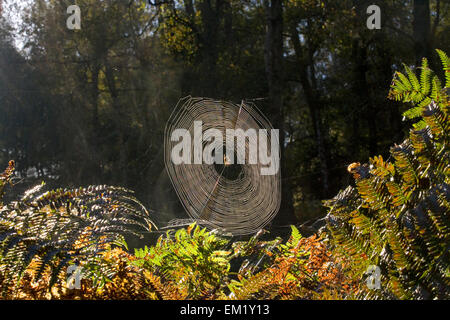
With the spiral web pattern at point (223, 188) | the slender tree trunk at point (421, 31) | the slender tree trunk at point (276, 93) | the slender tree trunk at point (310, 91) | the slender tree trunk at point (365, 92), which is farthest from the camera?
the slender tree trunk at point (310, 91)

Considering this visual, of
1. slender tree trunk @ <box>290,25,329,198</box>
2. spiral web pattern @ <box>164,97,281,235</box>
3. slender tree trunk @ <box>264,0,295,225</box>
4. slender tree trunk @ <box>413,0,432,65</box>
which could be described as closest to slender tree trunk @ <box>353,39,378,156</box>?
slender tree trunk @ <box>290,25,329,198</box>

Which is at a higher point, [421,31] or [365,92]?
[421,31]

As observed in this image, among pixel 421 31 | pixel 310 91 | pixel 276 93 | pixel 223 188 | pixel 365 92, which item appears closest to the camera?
pixel 223 188

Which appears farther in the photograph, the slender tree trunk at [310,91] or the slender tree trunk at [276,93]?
the slender tree trunk at [310,91]

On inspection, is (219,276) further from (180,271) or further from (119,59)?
(119,59)

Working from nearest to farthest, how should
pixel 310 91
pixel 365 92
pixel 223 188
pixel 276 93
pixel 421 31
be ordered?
pixel 223 188 → pixel 276 93 → pixel 421 31 → pixel 365 92 → pixel 310 91

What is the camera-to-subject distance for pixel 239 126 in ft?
11.8

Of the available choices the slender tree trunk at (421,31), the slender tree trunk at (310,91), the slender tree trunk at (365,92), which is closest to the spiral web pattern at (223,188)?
the slender tree trunk at (421,31)

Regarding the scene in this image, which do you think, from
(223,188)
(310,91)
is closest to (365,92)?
(310,91)

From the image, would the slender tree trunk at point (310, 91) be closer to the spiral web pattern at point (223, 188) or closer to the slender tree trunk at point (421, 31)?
the slender tree trunk at point (421, 31)

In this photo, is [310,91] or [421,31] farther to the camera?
[310,91]

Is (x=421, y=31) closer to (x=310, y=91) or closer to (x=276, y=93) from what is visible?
(x=276, y=93)

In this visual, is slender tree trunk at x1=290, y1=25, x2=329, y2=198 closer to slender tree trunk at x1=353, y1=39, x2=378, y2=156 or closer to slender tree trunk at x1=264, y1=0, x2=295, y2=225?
slender tree trunk at x1=353, y1=39, x2=378, y2=156
